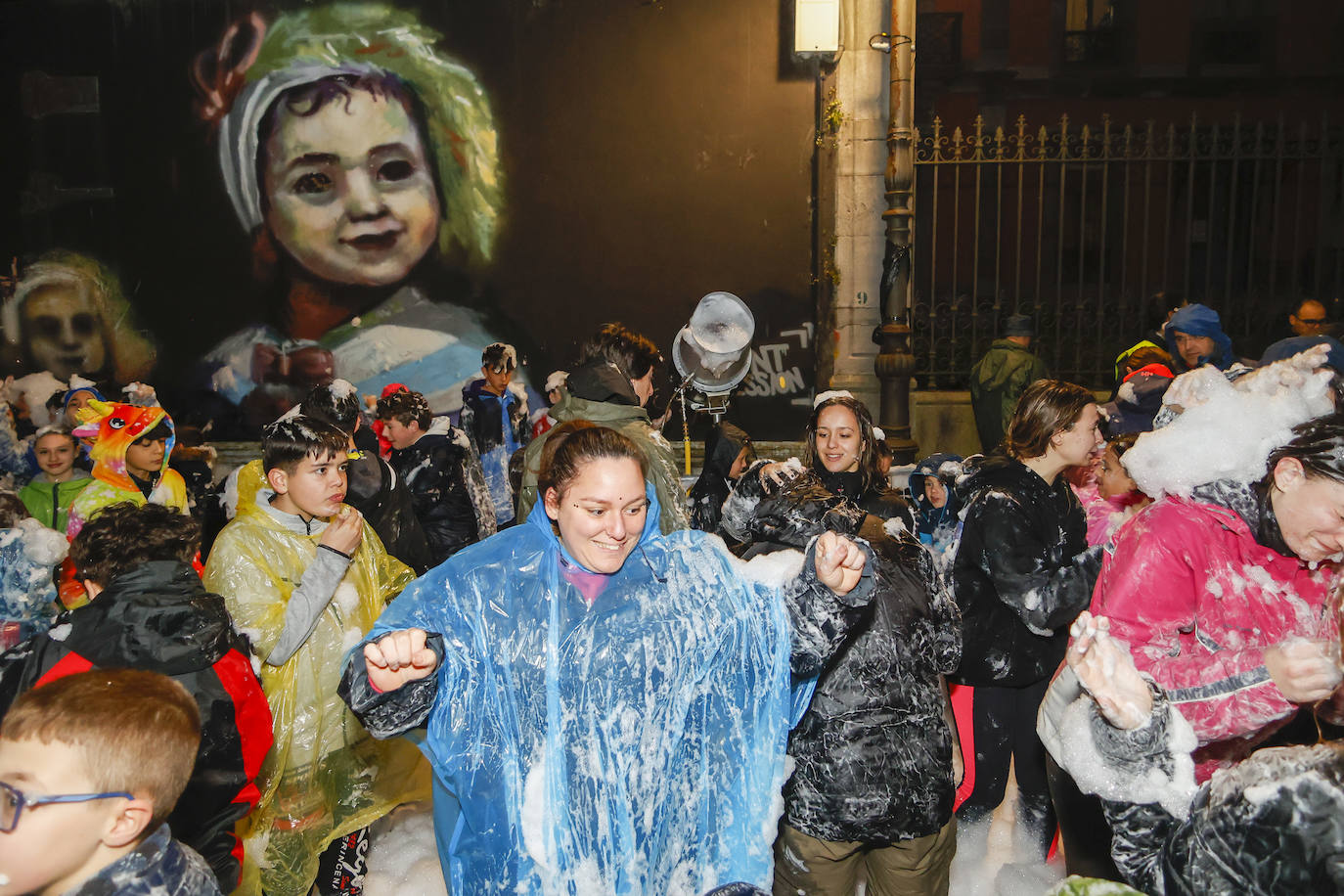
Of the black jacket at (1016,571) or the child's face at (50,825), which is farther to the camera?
the black jacket at (1016,571)

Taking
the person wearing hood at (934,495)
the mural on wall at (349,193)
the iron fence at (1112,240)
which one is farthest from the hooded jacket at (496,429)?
the iron fence at (1112,240)

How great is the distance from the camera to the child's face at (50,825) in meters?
1.53

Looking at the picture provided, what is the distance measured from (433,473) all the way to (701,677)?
3.28 metres

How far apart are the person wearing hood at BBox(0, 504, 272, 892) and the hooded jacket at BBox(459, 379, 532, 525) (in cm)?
365

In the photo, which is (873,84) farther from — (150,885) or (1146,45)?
(1146,45)

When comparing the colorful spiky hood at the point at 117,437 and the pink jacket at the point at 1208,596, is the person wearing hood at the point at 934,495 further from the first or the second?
the colorful spiky hood at the point at 117,437

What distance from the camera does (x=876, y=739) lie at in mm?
2723

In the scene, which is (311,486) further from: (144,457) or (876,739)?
(876,739)

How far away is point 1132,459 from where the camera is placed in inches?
103

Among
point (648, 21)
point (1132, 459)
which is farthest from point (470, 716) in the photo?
point (648, 21)

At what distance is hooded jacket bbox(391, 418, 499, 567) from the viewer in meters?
5.19

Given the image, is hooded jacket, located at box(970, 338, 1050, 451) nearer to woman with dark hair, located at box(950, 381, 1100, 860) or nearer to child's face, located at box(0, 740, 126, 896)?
woman with dark hair, located at box(950, 381, 1100, 860)

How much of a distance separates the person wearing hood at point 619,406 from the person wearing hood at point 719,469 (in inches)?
31.6

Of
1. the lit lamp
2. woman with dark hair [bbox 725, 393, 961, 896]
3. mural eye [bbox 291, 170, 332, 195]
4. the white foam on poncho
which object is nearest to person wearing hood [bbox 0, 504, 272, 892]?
woman with dark hair [bbox 725, 393, 961, 896]
